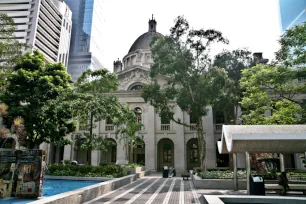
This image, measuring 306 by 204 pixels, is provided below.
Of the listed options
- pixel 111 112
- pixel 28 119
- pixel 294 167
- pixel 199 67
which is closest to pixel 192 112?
pixel 199 67

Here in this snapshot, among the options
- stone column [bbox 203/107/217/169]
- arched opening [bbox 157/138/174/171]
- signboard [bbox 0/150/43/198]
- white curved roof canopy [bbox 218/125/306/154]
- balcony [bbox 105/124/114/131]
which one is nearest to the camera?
signboard [bbox 0/150/43/198]

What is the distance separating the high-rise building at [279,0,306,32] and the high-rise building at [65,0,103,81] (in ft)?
205

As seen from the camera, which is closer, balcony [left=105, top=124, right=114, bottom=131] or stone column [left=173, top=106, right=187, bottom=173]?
stone column [left=173, top=106, right=187, bottom=173]

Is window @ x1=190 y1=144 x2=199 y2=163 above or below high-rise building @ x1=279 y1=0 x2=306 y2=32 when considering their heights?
below

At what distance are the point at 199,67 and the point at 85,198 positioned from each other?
47.9ft

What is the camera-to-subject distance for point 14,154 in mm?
9578

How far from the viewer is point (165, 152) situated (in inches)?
1240

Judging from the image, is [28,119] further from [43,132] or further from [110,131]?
[110,131]

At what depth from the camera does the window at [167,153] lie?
31219 millimetres

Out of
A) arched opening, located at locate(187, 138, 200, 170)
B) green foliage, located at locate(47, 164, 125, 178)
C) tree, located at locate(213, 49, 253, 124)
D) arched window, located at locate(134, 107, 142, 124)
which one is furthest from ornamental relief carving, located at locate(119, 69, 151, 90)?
green foliage, located at locate(47, 164, 125, 178)

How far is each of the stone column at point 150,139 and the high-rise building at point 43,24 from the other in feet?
179

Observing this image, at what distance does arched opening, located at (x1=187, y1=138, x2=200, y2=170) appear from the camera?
3032cm

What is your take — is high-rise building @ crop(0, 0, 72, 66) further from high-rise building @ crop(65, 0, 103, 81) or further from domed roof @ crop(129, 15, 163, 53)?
domed roof @ crop(129, 15, 163, 53)

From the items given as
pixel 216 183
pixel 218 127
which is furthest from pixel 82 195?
pixel 218 127
